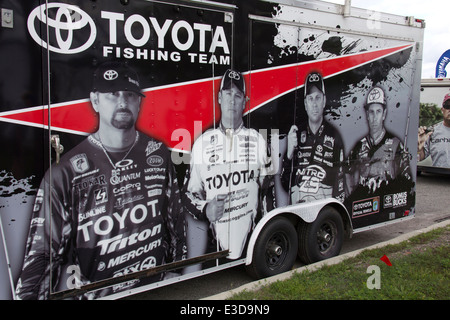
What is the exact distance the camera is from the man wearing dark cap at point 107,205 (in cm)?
313

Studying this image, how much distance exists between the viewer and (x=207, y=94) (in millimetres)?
3986

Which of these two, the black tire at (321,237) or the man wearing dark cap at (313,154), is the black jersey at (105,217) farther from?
the black tire at (321,237)

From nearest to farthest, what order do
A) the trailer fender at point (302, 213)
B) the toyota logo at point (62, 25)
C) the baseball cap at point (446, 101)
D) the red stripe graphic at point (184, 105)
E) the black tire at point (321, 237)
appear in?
the toyota logo at point (62, 25), the red stripe graphic at point (184, 105), the trailer fender at point (302, 213), the black tire at point (321, 237), the baseball cap at point (446, 101)

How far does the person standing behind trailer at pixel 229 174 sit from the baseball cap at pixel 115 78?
0.82 meters

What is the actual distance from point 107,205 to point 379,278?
2778 millimetres

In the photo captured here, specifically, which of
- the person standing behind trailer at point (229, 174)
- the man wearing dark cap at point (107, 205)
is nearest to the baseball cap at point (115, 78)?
the man wearing dark cap at point (107, 205)

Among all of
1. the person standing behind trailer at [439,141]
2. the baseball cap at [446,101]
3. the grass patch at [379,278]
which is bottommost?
the grass patch at [379,278]

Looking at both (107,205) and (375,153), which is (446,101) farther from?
(107,205)

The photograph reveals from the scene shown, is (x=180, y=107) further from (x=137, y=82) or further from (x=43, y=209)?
(x=43, y=209)

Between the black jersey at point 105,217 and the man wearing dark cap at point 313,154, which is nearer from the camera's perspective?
the black jersey at point 105,217

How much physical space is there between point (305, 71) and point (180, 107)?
1.69 m

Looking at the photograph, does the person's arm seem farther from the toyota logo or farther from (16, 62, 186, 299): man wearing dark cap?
the toyota logo
